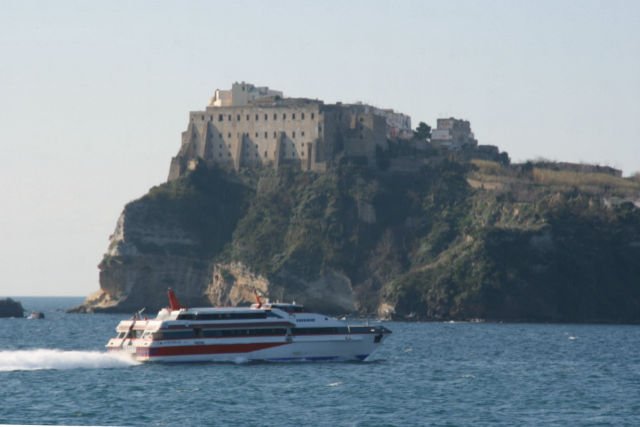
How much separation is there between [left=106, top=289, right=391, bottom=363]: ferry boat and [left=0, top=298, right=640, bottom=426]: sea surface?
1.13 meters

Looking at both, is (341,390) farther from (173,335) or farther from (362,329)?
(362,329)

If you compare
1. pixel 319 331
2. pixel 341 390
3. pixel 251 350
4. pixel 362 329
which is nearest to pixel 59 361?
pixel 251 350

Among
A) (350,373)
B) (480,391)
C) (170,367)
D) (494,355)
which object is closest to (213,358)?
(170,367)

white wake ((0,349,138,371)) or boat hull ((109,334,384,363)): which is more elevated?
boat hull ((109,334,384,363))

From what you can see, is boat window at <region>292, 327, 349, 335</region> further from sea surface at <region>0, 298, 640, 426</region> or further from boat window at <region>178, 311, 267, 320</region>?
boat window at <region>178, 311, 267, 320</region>

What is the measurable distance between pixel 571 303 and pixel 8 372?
4334 inches

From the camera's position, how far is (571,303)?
193875mm

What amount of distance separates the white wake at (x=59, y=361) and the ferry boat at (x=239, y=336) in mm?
1031

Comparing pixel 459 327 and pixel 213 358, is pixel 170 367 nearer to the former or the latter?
pixel 213 358

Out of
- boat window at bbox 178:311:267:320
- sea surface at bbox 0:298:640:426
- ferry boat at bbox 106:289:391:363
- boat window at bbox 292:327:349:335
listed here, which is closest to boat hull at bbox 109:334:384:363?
ferry boat at bbox 106:289:391:363

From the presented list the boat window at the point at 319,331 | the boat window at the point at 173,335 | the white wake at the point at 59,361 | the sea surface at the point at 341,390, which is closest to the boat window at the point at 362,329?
the boat window at the point at 319,331

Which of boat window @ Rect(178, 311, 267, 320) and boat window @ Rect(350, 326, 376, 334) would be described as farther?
boat window @ Rect(350, 326, 376, 334)

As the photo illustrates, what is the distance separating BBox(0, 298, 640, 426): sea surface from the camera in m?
74.0

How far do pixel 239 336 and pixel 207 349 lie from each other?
2.34 metres
